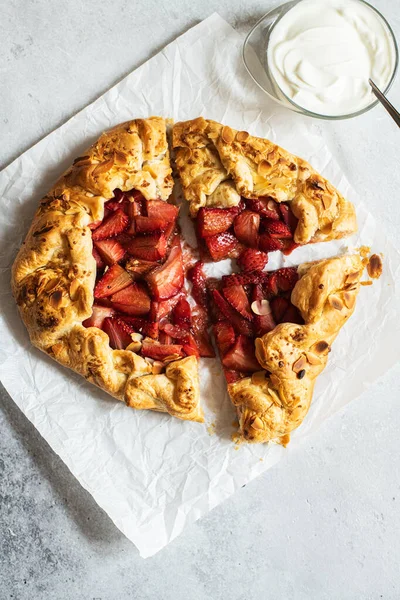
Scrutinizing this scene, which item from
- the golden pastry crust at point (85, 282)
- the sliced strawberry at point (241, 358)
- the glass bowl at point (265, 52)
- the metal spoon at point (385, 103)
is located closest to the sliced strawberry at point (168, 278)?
the golden pastry crust at point (85, 282)

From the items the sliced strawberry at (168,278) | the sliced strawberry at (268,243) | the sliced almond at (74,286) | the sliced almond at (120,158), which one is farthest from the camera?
the sliced strawberry at (268,243)

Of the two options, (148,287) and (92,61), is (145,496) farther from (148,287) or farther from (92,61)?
(92,61)

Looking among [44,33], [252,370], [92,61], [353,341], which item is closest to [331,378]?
[353,341]

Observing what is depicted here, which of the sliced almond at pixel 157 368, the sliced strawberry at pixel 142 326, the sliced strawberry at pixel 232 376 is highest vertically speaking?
the sliced strawberry at pixel 142 326

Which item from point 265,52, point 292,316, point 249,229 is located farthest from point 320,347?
point 265,52

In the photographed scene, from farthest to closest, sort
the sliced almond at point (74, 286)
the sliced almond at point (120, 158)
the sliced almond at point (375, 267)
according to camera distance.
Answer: the sliced almond at point (375, 267), the sliced almond at point (120, 158), the sliced almond at point (74, 286)

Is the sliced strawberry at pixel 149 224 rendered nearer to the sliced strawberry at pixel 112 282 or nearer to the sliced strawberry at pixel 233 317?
the sliced strawberry at pixel 112 282
